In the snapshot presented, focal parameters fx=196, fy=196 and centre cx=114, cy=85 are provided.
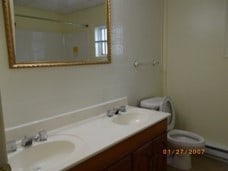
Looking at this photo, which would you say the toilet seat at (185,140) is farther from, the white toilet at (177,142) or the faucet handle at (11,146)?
the faucet handle at (11,146)

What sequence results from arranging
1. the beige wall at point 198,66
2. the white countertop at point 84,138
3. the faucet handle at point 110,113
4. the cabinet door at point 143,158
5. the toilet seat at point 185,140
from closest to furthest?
the white countertop at point 84,138 < the cabinet door at point 143,158 < the faucet handle at point 110,113 < the toilet seat at point 185,140 < the beige wall at point 198,66

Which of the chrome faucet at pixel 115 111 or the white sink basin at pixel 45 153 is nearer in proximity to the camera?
the white sink basin at pixel 45 153

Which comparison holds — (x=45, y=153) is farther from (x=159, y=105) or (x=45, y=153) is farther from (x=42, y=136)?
(x=159, y=105)

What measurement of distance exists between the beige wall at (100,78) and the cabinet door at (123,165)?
1.99ft

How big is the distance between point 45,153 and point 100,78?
2.85ft

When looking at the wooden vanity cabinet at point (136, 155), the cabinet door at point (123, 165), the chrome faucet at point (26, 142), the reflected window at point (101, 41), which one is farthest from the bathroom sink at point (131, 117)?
the chrome faucet at point (26, 142)

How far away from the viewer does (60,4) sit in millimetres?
1584

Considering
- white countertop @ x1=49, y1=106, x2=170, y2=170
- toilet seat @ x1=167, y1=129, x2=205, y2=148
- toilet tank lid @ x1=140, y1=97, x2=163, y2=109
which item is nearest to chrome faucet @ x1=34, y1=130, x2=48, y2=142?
white countertop @ x1=49, y1=106, x2=170, y2=170

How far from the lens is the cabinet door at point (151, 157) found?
1.55m

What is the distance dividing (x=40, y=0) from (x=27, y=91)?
2.22ft

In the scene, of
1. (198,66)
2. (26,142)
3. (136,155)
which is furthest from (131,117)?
(198,66)

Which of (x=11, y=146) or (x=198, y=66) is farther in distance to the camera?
(x=198, y=66)

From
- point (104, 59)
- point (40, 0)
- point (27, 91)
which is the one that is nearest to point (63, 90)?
point (27, 91)

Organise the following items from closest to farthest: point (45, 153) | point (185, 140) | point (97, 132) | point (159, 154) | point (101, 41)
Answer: point (45, 153)
point (97, 132)
point (159, 154)
point (101, 41)
point (185, 140)
